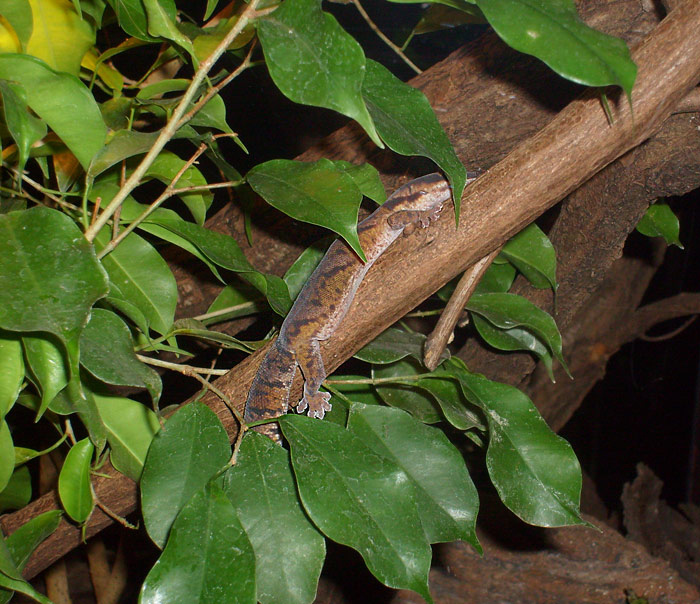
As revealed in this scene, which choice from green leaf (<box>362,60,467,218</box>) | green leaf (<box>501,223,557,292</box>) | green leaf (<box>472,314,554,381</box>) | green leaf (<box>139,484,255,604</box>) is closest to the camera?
green leaf (<box>139,484,255,604</box>)

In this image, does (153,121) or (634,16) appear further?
(153,121)

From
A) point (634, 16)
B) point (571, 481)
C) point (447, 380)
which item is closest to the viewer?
point (571, 481)

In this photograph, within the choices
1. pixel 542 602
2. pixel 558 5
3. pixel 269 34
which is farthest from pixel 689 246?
pixel 269 34

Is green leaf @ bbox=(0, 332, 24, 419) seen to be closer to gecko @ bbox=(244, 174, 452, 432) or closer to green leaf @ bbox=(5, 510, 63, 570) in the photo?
green leaf @ bbox=(5, 510, 63, 570)

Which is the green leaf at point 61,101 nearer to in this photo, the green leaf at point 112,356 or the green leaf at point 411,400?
the green leaf at point 112,356

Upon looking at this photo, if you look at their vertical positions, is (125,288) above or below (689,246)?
below

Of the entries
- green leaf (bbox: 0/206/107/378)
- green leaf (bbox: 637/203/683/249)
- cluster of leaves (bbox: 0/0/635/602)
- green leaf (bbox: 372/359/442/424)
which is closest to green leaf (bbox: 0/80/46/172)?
cluster of leaves (bbox: 0/0/635/602)

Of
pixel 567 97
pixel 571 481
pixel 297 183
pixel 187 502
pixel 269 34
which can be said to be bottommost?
pixel 187 502

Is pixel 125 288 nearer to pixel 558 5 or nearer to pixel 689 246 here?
pixel 558 5

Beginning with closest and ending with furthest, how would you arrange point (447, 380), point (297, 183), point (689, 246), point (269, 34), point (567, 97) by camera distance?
point (269, 34), point (297, 183), point (447, 380), point (567, 97), point (689, 246)
